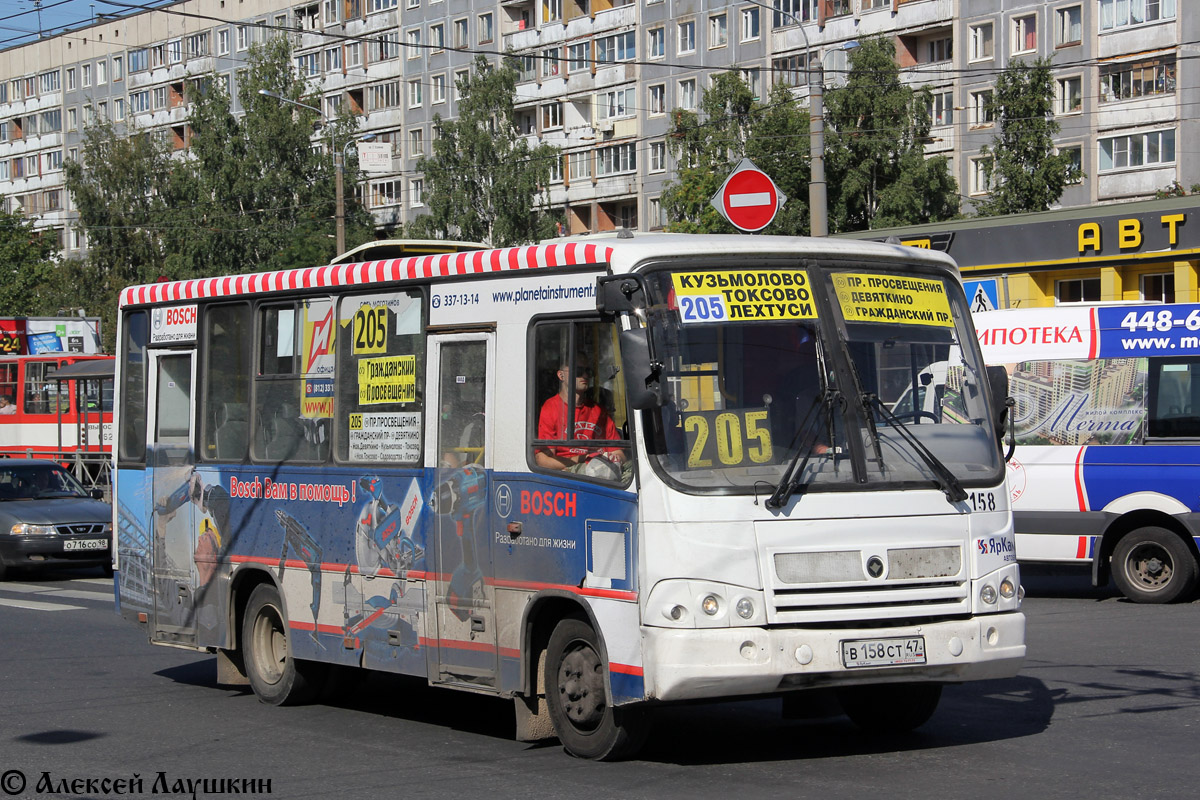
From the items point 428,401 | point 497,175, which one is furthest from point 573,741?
point 497,175

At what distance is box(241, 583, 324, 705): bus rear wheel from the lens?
10.6 meters

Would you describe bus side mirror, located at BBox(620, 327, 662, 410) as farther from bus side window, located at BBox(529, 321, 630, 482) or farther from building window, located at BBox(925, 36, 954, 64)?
building window, located at BBox(925, 36, 954, 64)

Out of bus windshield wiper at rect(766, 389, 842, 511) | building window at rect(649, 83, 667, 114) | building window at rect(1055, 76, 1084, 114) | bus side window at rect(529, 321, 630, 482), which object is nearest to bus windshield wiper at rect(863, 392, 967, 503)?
bus windshield wiper at rect(766, 389, 842, 511)

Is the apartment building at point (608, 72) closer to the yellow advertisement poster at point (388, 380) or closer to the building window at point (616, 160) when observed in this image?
the building window at point (616, 160)

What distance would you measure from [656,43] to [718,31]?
3.22 meters

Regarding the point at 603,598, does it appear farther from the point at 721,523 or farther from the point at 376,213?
the point at 376,213

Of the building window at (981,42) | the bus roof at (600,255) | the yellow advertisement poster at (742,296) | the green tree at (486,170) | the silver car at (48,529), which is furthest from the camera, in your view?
the green tree at (486,170)

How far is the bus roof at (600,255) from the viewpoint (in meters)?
8.10

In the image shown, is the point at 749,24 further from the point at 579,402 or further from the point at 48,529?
the point at 579,402

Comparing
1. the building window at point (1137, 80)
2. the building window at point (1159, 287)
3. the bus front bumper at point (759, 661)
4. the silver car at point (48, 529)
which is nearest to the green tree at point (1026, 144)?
the building window at point (1137, 80)

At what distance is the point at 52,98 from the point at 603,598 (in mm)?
92828

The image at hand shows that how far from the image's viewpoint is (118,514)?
12.2 meters

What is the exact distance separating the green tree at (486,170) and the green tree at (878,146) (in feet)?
70.1

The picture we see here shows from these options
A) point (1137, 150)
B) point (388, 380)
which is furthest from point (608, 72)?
point (388, 380)
